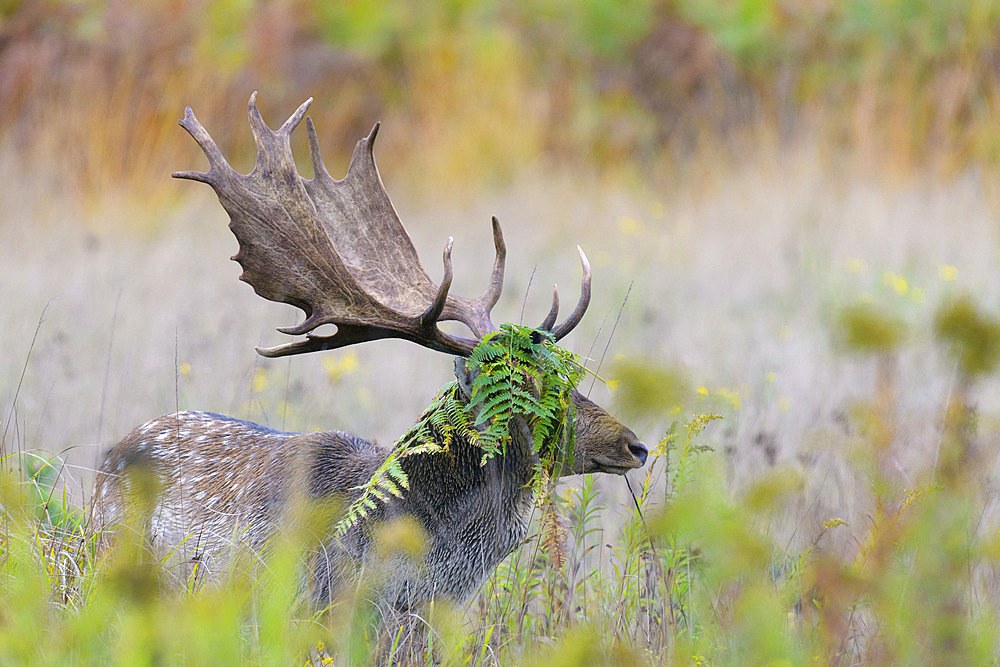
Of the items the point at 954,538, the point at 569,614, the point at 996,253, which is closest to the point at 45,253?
the point at 569,614

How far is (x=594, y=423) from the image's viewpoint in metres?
3.10

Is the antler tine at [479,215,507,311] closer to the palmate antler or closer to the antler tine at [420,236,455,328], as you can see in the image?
the palmate antler

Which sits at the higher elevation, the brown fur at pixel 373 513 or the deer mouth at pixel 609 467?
the deer mouth at pixel 609 467

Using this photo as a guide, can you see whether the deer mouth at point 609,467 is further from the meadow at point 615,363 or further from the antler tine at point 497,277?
the antler tine at point 497,277

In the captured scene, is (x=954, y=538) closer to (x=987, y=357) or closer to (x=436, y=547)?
(x=987, y=357)

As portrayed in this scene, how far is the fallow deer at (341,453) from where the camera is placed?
3158 mm

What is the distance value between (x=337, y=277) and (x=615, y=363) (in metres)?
0.98

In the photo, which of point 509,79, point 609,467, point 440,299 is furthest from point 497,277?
point 509,79

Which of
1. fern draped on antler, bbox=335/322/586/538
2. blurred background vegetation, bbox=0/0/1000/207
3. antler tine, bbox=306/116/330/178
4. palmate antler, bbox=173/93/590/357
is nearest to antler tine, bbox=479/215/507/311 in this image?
palmate antler, bbox=173/93/590/357

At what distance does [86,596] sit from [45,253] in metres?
5.96

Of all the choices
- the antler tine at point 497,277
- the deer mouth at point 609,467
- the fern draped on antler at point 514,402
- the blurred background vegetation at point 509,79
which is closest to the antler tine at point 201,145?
the antler tine at point 497,277

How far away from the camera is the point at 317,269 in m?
3.32

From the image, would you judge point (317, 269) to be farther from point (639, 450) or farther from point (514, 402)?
point (639, 450)

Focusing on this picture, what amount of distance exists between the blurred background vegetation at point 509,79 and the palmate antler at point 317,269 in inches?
272
